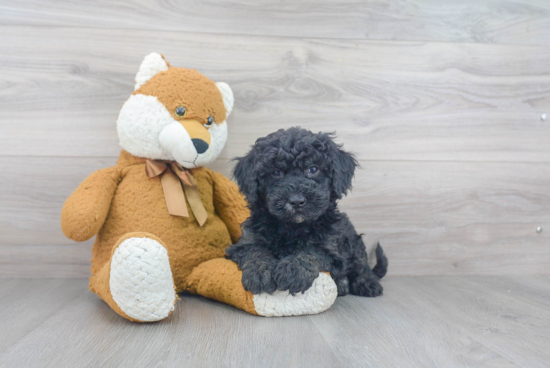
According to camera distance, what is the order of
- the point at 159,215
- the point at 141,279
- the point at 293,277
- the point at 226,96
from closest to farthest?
the point at 141,279
the point at 293,277
the point at 159,215
the point at 226,96

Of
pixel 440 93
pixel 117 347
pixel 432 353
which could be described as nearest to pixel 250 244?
pixel 117 347

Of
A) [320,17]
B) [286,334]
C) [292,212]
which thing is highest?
[320,17]

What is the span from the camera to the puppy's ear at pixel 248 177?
1241 mm

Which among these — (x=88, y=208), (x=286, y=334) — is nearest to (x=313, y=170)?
(x=286, y=334)

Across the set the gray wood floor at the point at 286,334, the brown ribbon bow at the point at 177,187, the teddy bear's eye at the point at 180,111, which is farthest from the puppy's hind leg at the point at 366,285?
the teddy bear's eye at the point at 180,111

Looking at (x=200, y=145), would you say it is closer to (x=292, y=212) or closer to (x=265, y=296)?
(x=292, y=212)

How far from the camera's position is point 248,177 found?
4.12ft

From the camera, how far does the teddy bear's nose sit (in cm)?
130

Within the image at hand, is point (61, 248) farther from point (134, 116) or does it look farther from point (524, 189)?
point (524, 189)

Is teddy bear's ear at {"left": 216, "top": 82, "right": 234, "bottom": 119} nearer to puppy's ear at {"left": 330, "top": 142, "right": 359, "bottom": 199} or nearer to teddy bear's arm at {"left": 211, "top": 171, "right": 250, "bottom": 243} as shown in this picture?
teddy bear's arm at {"left": 211, "top": 171, "right": 250, "bottom": 243}

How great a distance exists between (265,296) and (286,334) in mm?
147

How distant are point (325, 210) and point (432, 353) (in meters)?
0.49

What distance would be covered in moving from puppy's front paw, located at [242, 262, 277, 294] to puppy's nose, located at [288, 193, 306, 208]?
190 millimetres

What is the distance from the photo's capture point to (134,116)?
1.33 meters
